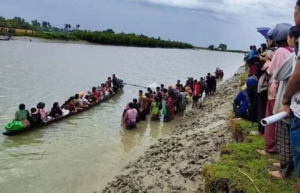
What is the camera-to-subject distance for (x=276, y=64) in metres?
4.61

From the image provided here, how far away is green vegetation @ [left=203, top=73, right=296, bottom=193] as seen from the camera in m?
4.26

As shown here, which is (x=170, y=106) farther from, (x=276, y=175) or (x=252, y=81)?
(x=276, y=175)

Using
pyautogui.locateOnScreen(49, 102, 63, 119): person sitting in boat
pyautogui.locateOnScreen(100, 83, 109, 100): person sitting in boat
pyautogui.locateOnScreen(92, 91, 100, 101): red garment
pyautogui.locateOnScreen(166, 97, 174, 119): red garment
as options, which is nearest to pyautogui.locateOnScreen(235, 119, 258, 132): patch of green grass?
pyautogui.locateOnScreen(166, 97, 174, 119): red garment

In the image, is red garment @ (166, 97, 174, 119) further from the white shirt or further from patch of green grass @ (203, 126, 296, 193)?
the white shirt

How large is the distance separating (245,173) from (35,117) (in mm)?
9511

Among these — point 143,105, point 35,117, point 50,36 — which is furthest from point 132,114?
point 50,36

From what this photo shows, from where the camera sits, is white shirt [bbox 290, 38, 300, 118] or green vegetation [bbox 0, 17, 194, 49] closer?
white shirt [bbox 290, 38, 300, 118]

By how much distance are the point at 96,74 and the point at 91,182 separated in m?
24.4

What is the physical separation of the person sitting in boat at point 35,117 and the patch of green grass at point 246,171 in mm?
8374

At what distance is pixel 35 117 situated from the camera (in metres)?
12.3

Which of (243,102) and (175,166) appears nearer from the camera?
(243,102)

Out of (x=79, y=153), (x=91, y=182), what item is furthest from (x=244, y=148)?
(x=79, y=153)

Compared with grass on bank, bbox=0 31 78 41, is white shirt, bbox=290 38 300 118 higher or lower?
lower

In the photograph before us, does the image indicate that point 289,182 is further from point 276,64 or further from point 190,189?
point 190,189
